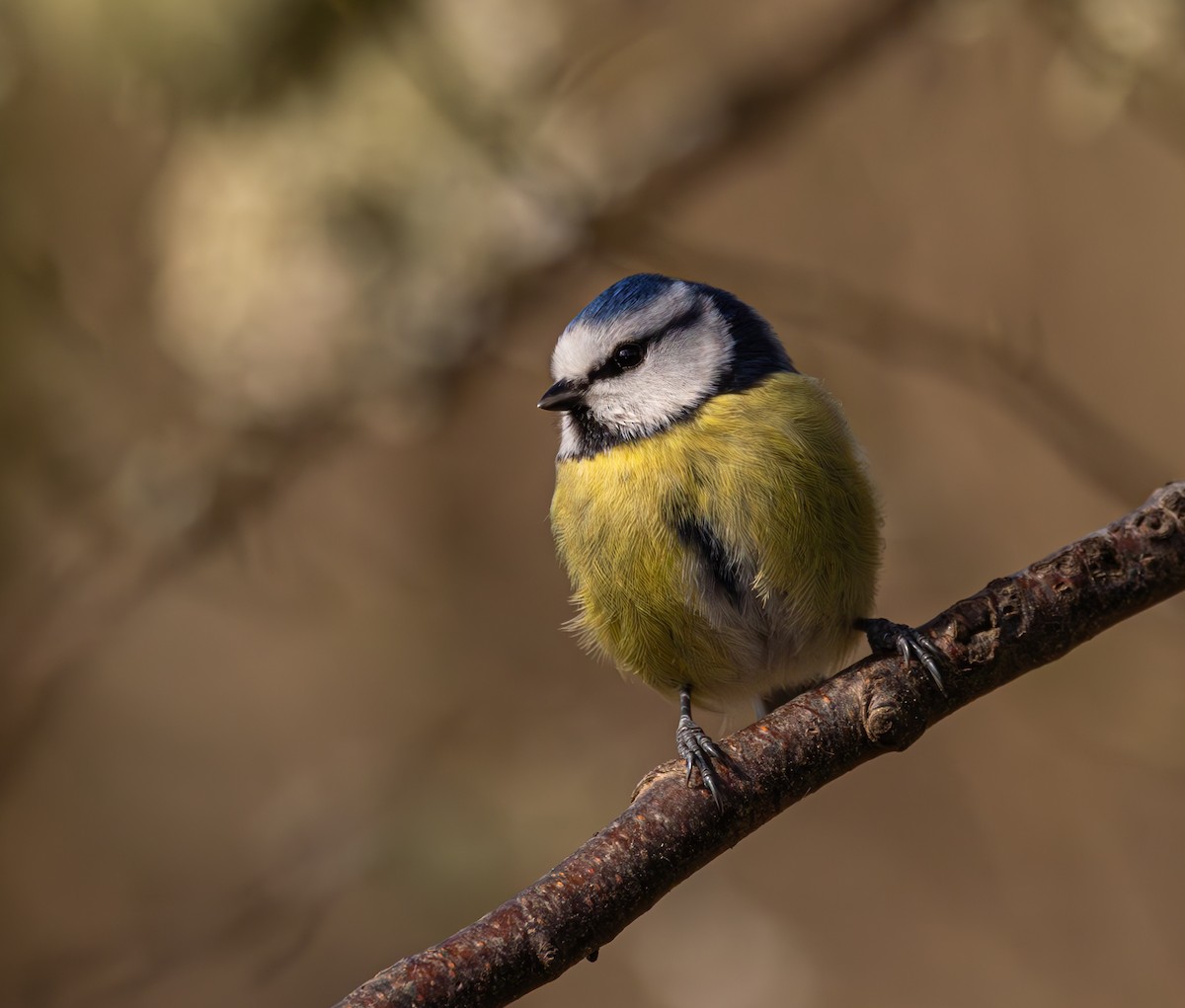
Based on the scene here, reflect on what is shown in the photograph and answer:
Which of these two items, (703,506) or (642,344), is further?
(642,344)

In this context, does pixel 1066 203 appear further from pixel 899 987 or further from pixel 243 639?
pixel 243 639

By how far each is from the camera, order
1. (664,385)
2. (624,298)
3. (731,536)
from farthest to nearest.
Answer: (624,298) → (664,385) → (731,536)

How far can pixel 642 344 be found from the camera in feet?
6.89

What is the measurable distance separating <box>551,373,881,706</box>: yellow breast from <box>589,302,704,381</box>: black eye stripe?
6.9 inches

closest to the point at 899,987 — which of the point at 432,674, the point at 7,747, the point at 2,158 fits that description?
the point at 432,674

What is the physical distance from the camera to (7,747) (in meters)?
3.02

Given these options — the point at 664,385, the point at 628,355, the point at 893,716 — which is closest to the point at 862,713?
the point at 893,716

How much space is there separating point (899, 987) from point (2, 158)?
3.00m

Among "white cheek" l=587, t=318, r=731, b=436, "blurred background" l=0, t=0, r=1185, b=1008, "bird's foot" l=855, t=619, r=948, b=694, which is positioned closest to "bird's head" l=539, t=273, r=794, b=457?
"white cheek" l=587, t=318, r=731, b=436

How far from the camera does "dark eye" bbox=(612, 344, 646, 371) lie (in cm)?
208

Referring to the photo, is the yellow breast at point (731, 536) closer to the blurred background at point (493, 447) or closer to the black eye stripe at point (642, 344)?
the black eye stripe at point (642, 344)

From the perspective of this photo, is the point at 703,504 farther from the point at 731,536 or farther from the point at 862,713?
the point at 862,713

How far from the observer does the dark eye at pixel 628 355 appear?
208 cm

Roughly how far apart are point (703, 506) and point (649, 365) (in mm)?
361
